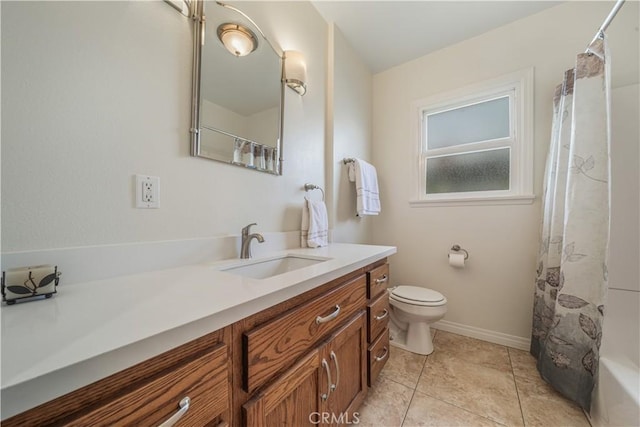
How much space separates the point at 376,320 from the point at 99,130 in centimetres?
137

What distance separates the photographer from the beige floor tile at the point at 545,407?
1.14 m

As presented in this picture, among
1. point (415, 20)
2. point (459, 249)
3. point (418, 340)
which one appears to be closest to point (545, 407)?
point (418, 340)

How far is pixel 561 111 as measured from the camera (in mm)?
1478

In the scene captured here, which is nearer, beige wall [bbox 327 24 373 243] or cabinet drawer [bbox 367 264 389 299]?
cabinet drawer [bbox 367 264 389 299]

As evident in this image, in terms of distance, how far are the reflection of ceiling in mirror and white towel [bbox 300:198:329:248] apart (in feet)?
2.05

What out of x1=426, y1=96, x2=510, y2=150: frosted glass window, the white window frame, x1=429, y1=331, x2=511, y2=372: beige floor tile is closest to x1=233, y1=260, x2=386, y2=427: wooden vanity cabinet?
x1=429, y1=331, x2=511, y2=372: beige floor tile

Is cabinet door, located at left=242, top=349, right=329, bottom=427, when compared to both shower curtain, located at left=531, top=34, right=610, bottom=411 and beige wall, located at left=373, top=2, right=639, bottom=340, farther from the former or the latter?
beige wall, located at left=373, top=2, right=639, bottom=340

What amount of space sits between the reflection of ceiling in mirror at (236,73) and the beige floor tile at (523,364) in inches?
87.9

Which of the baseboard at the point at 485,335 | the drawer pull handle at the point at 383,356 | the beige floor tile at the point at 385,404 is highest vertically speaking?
the drawer pull handle at the point at 383,356

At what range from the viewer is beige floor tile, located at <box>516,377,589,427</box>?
1137 millimetres

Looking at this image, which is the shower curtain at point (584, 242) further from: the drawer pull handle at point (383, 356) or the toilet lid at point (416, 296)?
the drawer pull handle at point (383, 356)

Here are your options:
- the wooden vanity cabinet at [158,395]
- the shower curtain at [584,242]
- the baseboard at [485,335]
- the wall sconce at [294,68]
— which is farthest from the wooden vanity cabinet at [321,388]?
the wall sconce at [294,68]

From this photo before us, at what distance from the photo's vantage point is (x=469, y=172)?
78.9 inches

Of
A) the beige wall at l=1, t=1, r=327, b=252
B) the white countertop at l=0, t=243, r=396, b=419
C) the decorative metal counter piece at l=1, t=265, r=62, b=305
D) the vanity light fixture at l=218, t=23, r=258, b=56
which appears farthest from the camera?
the vanity light fixture at l=218, t=23, r=258, b=56
